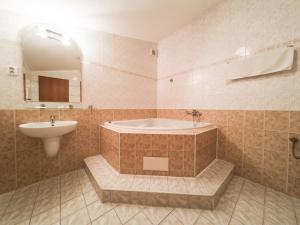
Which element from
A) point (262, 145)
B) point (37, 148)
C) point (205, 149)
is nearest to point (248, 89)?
point (262, 145)

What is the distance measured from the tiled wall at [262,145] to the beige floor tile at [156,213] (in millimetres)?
1163

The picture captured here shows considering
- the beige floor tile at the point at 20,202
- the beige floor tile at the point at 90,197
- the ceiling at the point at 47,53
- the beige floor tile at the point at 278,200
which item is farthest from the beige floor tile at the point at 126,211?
the ceiling at the point at 47,53

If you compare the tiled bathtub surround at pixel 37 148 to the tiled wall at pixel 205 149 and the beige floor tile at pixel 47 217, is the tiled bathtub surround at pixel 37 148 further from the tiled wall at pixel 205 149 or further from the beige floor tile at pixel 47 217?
the tiled wall at pixel 205 149

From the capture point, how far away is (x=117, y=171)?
1.56 m

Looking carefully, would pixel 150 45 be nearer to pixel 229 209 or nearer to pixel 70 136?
pixel 70 136

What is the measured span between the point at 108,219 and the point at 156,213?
1.33ft

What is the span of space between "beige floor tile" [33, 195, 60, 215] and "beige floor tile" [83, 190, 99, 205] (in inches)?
9.9

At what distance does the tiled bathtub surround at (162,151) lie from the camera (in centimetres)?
143

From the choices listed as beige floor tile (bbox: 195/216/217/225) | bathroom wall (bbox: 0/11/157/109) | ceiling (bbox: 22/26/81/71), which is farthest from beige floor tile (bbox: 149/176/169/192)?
ceiling (bbox: 22/26/81/71)

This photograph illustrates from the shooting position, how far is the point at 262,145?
1542 millimetres

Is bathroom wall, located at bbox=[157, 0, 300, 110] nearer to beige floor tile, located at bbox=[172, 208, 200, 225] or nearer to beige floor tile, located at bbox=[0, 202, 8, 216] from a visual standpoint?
beige floor tile, located at bbox=[172, 208, 200, 225]

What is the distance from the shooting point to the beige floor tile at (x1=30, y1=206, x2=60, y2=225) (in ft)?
3.55

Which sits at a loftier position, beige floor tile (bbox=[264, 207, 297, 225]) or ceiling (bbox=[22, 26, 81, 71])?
ceiling (bbox=[22, 26, 81, 71])

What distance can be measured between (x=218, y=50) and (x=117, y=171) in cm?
214
